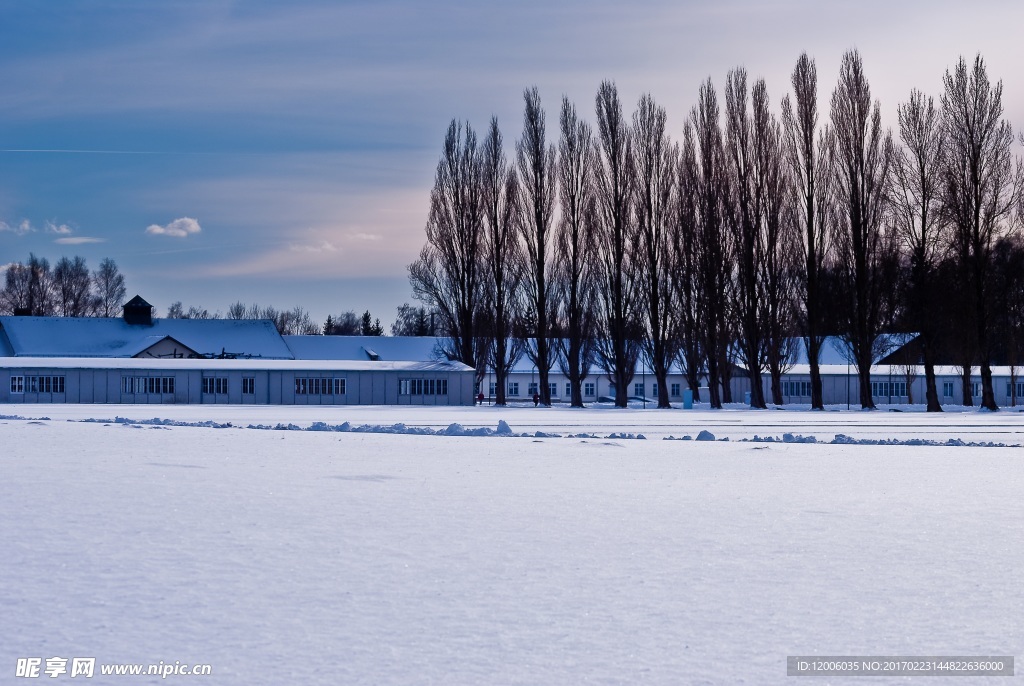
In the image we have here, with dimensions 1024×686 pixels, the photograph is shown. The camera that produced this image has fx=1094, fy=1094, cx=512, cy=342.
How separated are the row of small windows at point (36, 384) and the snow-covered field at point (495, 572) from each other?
4750 cm

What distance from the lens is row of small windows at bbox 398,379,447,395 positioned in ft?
208

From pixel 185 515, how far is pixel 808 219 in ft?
154

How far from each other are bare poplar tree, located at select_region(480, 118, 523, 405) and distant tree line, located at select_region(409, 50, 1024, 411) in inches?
3.2

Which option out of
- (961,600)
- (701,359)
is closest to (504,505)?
(961,600)

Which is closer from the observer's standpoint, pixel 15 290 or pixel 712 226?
pixel 712 226

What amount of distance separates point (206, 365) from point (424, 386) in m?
12.3

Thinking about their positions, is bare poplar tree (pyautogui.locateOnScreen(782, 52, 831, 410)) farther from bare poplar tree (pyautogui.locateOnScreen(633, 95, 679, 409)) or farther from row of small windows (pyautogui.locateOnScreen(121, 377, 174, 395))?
row of small windows (pyautogui.locateOnScreen(121, 377, 174, 395))

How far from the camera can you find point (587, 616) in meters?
6.14

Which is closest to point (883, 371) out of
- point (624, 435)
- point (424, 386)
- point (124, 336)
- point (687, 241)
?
point (687, 241)

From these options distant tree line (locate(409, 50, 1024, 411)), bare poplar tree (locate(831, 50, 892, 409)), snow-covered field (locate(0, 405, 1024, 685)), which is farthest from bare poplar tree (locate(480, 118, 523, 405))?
snow-covered field (locate(0, 405, 1024, 685))

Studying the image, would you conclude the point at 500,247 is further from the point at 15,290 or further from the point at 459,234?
the point at 15,290

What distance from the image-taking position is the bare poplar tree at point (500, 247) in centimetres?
5772

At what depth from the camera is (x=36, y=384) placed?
5809 cm

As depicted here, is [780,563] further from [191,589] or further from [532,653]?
[191,589]
